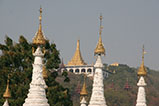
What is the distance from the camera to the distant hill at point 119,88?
9900cm

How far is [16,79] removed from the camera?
43.2 m

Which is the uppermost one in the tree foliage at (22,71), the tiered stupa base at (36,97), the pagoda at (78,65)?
the pagoda at (78,65)

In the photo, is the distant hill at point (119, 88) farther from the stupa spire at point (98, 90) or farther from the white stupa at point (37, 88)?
the white stupa at point (37, 88)

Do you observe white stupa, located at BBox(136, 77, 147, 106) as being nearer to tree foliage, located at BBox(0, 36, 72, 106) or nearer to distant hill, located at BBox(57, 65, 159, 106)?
tree foliage, located at BBox(0, 36, 72, 106)

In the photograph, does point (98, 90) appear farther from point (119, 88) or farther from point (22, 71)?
point (119, 88)

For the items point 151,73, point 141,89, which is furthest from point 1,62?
point 151,73

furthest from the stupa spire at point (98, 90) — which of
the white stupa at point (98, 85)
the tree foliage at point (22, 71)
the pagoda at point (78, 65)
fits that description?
the pagoda at point (78, 65)

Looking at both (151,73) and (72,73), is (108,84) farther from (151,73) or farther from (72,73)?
(151,73)

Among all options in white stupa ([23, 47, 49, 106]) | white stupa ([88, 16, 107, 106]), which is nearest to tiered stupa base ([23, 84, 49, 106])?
white stupa ([23, 47, 49, 106])

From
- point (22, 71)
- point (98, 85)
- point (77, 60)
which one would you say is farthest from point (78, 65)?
point (98, 85)

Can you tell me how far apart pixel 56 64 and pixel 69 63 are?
75.2 m

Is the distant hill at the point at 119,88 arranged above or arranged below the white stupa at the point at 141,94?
above

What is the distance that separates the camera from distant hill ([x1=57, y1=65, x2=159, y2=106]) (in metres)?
99.0

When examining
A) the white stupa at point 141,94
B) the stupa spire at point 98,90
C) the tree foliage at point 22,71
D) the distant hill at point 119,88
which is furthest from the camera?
the distant hill at point 119,88
